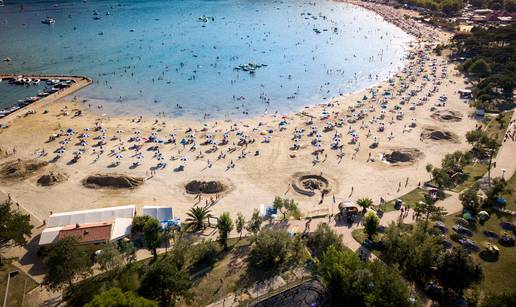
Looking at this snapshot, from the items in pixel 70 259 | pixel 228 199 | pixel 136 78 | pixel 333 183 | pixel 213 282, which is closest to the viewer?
pixel 70 259

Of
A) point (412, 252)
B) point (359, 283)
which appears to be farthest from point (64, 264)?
point (412, 252)

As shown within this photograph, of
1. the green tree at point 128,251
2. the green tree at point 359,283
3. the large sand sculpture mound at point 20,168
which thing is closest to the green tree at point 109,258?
the green tree at point 128,251

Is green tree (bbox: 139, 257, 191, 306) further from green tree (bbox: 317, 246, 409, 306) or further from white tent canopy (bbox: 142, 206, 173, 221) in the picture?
white tent canopy (bbox: 142, 206, 173, 221)

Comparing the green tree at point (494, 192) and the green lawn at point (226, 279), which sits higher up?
the green tree at point (494, 192)

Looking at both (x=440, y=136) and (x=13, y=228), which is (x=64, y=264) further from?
(x=440, y=136)

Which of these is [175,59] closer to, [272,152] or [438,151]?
[272,152]

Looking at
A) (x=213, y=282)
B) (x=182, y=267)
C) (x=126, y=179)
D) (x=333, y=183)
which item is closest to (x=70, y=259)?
(x=182, y=267)

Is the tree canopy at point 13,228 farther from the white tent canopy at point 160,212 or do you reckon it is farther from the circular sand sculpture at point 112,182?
the circular sand sculpture at point 112,182
